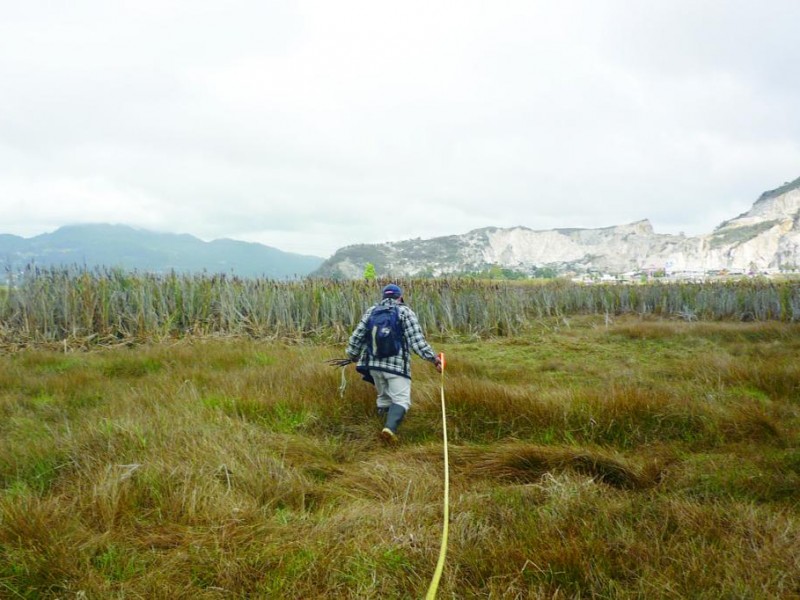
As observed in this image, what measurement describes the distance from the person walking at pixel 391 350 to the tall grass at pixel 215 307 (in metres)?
6.68

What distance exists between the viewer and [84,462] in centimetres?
334

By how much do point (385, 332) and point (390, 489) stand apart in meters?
1.79

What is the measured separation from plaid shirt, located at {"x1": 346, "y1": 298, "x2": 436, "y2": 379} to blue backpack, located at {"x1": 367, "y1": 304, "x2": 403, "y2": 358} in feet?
0.16

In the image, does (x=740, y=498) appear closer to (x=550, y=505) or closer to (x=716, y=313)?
(x=550, y=505)

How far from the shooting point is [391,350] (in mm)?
4863

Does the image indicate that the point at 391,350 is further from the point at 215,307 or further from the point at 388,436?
the point at 215,307

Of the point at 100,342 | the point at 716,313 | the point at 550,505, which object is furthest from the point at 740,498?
the point at 716,313

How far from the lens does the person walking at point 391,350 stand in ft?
15.9

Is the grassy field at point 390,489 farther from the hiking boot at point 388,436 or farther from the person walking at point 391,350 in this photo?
the person walking at point 391,350

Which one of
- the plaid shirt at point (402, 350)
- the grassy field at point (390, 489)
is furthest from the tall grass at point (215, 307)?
the plaid shirt at point (402, 350)

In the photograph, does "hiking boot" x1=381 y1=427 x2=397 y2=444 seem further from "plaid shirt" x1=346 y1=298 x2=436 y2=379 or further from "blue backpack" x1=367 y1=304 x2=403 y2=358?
"blue backpack" x1=367 y1=304 x2=403 y2=358

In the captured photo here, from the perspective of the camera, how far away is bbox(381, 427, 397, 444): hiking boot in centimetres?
447

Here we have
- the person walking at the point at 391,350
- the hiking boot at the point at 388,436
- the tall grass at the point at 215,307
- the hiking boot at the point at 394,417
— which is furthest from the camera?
the tall grass at the point at 215,307

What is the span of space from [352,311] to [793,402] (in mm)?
8929
